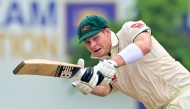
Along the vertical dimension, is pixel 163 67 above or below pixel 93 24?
below

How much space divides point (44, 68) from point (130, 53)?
23.4 inches

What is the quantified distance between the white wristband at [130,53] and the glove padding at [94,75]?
126 millimetres

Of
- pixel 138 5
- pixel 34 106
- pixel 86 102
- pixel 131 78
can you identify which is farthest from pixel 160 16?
pixel 131 78

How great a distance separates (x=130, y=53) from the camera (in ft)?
13.5

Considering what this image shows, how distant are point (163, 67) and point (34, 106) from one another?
693 cm

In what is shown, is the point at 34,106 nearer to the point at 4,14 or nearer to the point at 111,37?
the point at 4,14

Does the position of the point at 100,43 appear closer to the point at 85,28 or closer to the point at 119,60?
the point at 85,28

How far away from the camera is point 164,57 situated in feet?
14.8

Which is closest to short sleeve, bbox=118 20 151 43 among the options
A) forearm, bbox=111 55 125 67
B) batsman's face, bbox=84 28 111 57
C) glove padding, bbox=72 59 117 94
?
batsman's face, bbox=84 28 111 57

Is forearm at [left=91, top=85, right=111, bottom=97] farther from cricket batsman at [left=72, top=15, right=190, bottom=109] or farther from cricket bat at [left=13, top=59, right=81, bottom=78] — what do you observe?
cricket bat at [left=13, top=59, right=81, bottom=78]

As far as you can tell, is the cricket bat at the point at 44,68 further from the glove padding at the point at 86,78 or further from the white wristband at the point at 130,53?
→ the white wristband at the point at 130,53

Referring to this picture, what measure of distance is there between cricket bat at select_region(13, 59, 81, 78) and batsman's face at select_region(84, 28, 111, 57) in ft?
1.43

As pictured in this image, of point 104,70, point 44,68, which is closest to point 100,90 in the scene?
point 104,70

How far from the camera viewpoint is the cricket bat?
3.81 m
